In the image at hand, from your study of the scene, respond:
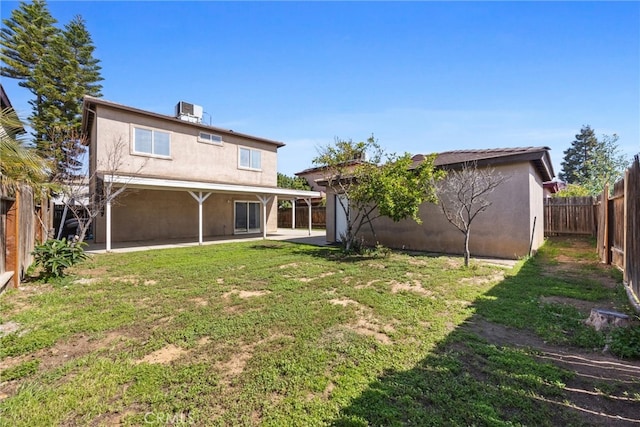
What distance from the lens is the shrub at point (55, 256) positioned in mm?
6477

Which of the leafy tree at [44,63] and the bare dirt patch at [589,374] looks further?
the leafy tree at [44,63]

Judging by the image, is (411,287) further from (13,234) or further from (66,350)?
(13,234)

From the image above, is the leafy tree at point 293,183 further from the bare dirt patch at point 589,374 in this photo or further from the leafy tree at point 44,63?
the bare dirt patch at point 589,374

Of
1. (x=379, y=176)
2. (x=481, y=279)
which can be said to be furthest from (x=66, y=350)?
(x=379, y=176)

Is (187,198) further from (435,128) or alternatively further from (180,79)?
(435,128)

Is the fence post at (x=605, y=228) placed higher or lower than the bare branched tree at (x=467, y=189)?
lower

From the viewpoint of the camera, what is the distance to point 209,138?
51.7ft

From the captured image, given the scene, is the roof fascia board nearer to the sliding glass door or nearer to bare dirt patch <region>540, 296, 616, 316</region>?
the sliding glass door

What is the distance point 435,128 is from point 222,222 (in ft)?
39.9

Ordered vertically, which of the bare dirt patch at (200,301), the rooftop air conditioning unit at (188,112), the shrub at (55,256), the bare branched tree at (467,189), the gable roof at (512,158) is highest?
the rooftop air conditioning unit at (188,112)

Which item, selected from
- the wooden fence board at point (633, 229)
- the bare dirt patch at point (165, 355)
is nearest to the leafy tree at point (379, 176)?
the wooden fence board at point (633, 229)

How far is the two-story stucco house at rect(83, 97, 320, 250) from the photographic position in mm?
12383

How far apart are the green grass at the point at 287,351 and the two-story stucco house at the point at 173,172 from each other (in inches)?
299

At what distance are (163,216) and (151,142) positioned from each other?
3603mm
